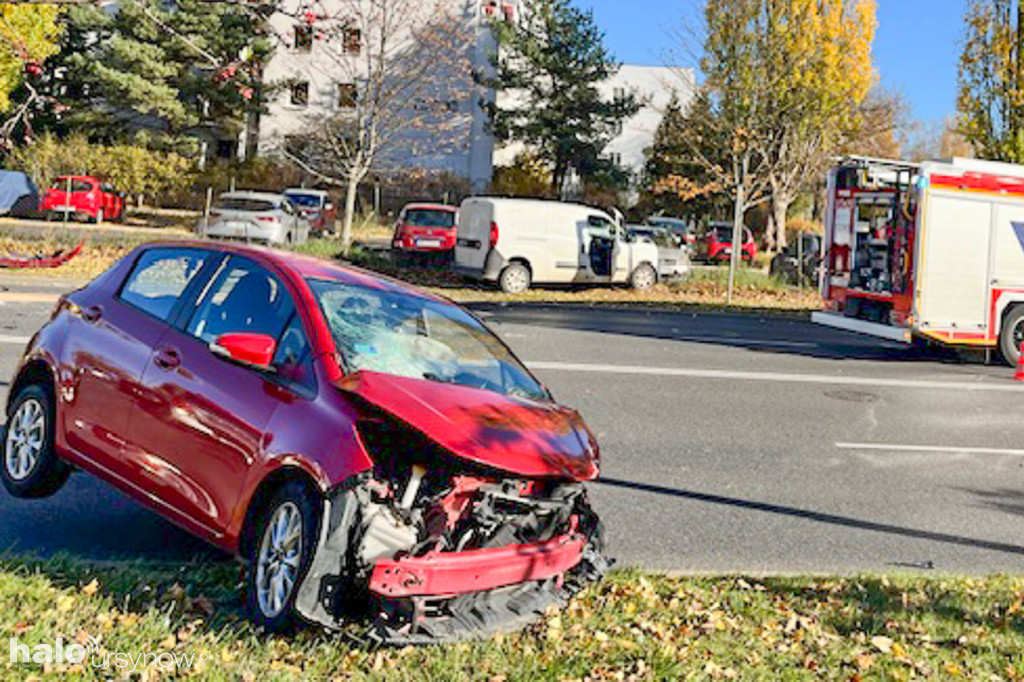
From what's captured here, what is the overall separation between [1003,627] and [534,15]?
4313 centimetres

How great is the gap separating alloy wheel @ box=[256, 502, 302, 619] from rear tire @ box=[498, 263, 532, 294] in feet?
64.2

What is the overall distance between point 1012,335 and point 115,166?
35164 mm

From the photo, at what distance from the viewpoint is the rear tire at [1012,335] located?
15797mm

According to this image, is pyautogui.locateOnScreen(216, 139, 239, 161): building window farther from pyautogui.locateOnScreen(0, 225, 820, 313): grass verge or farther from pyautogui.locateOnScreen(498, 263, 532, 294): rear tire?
pyautogui.locateOnScreen(498, 263, 532, 294): rear tire

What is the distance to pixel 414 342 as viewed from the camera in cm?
540

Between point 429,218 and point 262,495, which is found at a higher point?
point 429,218

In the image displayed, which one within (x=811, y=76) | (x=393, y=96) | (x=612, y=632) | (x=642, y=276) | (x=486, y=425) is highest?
(x=811, y=76)

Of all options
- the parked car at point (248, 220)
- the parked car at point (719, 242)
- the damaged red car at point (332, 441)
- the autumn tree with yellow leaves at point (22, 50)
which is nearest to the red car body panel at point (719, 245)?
the parked car at point (719, 242)

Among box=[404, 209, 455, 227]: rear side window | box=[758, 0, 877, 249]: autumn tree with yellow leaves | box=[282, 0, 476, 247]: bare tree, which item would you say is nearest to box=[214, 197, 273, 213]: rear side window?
box=[282, 0, 476, 247]: bare tree

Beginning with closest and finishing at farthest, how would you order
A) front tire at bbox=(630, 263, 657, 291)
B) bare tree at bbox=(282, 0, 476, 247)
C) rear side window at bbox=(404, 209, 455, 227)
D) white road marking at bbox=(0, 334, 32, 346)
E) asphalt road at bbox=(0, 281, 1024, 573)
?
asphalt road at bbox=(0, 281, 1024, 573), white road marking at bbox=(0, 334, 32, 346), front tire at bbox=(630, 263, 657, 291), rear side window at bbox=(404, 209, 455, 227), bare tree at bbox=(282, 0, 476, 247)

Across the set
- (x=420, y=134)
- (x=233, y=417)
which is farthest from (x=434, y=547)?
(x=420, y=134)

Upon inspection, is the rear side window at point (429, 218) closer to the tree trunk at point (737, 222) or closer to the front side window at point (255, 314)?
the tree trunk at point (737, 222)

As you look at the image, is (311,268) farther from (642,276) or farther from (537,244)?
(642,276)

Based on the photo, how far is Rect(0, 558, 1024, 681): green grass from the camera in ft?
13.8
